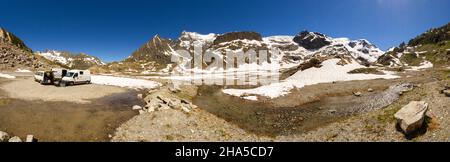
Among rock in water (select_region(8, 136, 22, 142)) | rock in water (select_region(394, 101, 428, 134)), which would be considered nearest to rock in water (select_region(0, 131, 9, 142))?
rock in water (select_region(8, 136, 22, 142))

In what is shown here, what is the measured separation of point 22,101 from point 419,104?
38858 millimetres

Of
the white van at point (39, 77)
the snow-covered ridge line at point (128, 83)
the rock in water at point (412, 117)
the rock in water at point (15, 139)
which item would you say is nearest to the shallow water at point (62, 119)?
the rock in water at point (15, 139)

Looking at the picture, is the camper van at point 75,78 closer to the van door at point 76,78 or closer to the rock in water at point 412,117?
the van door at point 76,78

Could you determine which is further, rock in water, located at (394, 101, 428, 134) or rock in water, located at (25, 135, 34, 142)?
rock in water, located at (394, 101, 428, 134)

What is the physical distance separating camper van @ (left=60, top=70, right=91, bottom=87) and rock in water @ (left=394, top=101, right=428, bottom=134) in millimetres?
45377

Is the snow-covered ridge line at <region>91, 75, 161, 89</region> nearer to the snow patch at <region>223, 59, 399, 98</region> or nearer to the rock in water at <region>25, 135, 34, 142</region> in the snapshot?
the snow patch at <region>223, 59, 399, 98</region>

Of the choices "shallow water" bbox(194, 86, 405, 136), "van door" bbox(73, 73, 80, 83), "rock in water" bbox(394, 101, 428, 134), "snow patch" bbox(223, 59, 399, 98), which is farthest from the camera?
"snow patch" bbox(223, 59, 399, 98)

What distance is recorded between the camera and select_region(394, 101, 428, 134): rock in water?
15914mm

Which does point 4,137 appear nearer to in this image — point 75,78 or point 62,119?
point 62,119

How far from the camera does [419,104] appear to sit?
18078 mm
